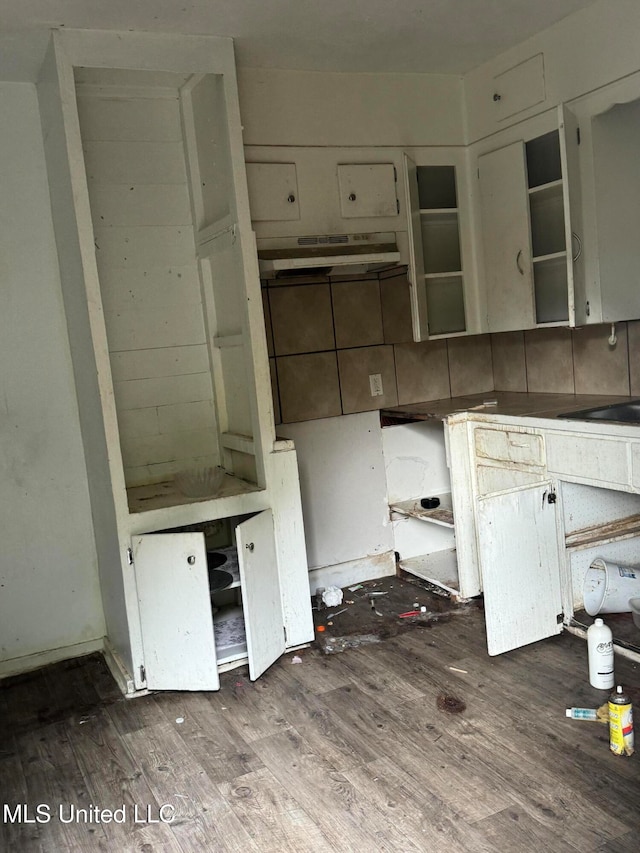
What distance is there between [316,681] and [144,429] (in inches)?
49.4

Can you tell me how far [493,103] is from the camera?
335 centimetres

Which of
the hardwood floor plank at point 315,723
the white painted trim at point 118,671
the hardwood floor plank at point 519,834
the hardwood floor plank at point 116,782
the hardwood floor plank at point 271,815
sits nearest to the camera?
the hardwood floor plank at point 519,834

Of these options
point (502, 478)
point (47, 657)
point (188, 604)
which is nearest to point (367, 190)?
point (502, 478)

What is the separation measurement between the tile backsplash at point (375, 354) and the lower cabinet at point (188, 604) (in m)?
0.92

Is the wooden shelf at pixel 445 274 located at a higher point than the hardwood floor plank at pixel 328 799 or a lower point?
higher

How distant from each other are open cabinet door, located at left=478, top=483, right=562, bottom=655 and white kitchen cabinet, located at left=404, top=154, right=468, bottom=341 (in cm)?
96

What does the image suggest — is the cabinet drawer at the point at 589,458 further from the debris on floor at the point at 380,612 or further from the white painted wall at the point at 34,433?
the white painted wall at the point at 34,433

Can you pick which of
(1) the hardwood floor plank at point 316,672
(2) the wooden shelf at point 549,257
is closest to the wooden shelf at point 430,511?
(1) the hardwood floor plank at point 316,672

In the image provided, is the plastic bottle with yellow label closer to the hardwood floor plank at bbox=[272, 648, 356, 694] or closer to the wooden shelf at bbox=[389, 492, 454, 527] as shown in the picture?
the hardwood floor plank at bbox=[272, 648, 356, 694]

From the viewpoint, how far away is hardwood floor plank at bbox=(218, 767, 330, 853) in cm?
190

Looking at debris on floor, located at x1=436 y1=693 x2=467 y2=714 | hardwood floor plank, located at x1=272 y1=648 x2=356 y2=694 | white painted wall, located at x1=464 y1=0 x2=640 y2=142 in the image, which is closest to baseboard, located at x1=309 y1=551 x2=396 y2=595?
hardwood floor plank, located at x1=272 y1=648 x2=356 y2=694

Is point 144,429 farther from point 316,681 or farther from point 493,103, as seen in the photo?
point 493,103

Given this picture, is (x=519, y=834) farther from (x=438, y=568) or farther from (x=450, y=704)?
(x=438, y=568)

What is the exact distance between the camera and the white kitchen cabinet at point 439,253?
3400 millimetres
